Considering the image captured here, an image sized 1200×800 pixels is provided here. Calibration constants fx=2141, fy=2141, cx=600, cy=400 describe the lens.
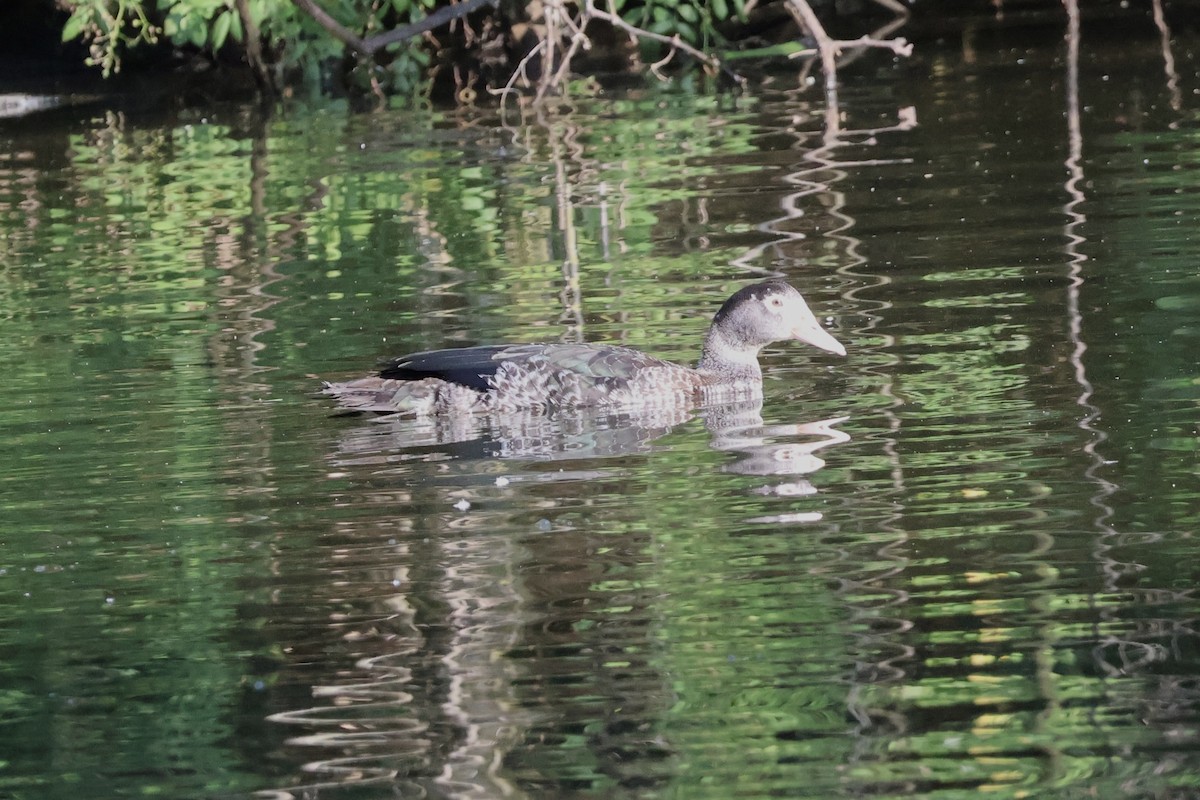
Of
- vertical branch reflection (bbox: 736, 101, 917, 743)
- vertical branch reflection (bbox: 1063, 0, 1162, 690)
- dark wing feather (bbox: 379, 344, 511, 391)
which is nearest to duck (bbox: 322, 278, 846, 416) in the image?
dark wing feather (bbox: 379, 344, 511, 391)

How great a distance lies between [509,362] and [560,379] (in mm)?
252

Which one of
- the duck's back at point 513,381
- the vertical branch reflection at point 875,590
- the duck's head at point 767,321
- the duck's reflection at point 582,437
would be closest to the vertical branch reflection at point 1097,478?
the vertical branch reflection at point 875,590

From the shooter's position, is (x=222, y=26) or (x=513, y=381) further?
(x=222, y=26)

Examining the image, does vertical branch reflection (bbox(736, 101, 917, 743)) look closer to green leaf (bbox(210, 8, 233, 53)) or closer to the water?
the water

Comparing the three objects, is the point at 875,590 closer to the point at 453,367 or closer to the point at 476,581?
the point at 476,581

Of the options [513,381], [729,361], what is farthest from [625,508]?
[729,361]

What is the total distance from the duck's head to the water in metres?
0.28

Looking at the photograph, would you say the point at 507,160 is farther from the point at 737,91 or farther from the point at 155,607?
the point at 155,607

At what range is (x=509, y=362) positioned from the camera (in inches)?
390

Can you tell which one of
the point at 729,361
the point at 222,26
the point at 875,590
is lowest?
the point at 875,590

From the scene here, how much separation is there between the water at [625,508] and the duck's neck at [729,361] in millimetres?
342

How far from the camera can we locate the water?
5945 mm

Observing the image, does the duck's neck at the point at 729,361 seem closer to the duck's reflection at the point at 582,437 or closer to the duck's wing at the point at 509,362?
the duck's reflection at the point at 582,437

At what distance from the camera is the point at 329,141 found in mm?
21203
